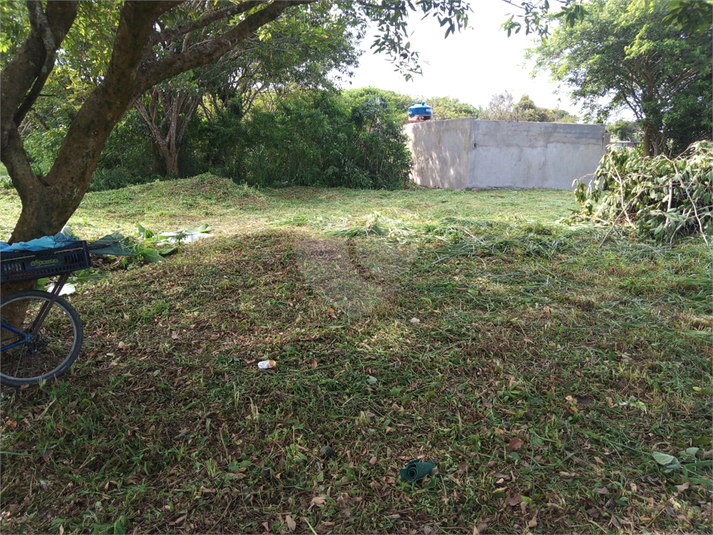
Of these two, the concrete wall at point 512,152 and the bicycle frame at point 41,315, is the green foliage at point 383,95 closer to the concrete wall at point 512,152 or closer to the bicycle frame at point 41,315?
the concrete wall at point 512,152

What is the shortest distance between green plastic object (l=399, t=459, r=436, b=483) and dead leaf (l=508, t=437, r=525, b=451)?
13.8 inches

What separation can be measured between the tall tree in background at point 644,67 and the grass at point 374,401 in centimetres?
1033

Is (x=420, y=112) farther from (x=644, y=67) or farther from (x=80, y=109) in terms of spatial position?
(x=80, y=109)

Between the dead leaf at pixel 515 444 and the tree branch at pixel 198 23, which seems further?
the tree branch at pixel 198 23

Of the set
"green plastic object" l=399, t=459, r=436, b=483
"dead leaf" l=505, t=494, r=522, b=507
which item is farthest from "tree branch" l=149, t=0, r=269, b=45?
"dead leaf" l=505, t=494, r=522, b=507


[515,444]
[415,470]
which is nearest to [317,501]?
[415,470]

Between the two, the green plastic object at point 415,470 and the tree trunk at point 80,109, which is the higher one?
the tree trunk at point 80,109

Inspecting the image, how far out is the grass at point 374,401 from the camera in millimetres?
1628

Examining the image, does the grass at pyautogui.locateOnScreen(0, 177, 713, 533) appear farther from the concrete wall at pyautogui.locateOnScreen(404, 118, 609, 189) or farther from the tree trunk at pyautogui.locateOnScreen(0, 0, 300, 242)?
the concrete wall at pyautogui.locateOnScreen(404, 118, 609, 189)

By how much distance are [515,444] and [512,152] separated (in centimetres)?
1045

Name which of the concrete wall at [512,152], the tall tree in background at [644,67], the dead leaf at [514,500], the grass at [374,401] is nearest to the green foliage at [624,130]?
the tall tree in background at [644,67]

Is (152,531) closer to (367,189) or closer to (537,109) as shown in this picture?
(367,189)

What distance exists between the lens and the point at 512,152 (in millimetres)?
11188

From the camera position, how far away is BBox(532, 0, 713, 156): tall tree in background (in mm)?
11188
